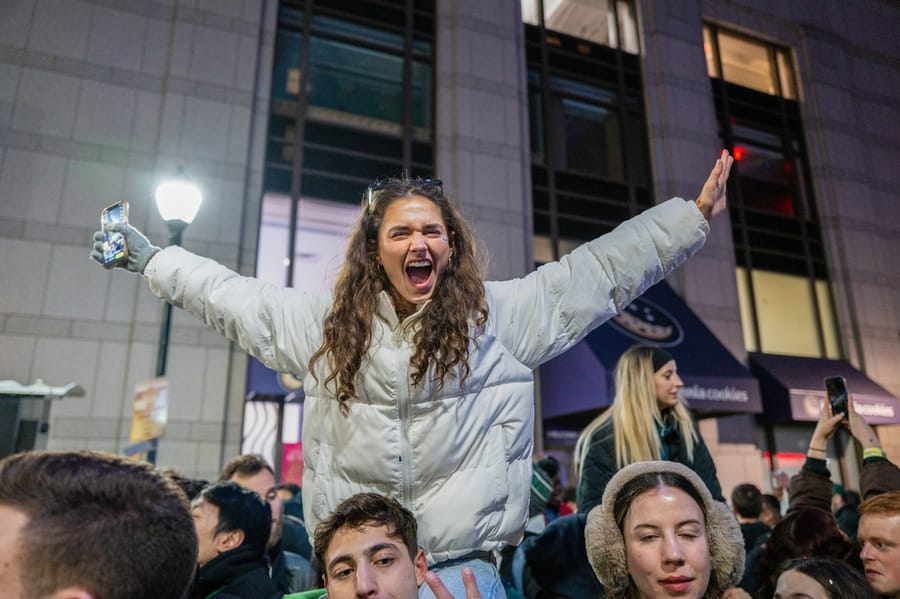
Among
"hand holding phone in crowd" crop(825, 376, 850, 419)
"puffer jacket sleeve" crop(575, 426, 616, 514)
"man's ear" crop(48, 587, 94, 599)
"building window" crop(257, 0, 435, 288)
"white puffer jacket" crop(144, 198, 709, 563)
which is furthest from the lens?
"building window" crop(257, 0, 435, 288)

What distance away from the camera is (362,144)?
12547 mm

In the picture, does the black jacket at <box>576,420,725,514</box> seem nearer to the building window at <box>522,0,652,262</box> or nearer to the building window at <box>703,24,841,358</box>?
the building window at <box>522,0,652,262</box>

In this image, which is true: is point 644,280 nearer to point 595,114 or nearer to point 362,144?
point 362,144

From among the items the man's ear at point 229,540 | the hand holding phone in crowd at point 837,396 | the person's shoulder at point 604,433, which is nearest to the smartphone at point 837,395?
the hand holding phone in crowd at point 837,396

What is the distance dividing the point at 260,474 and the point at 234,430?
546 cm

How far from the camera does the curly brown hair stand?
6.68ft

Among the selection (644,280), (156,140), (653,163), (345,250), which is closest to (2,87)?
(156,140)

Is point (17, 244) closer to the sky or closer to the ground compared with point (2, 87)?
closer to the ground

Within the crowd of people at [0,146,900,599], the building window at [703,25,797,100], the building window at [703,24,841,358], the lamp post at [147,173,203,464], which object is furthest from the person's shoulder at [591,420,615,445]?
the building window at [703,25,797,100]

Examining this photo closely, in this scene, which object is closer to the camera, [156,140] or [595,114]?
[156,140]

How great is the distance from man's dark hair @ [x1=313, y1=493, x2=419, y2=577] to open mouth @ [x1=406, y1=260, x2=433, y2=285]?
0.72 meters

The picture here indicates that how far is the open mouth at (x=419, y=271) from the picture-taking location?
2230 mm

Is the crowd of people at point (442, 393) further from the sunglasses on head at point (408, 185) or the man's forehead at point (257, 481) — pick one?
the man's forehead at point (257, 481)

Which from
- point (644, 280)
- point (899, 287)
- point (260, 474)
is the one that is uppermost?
point (899, 287)
